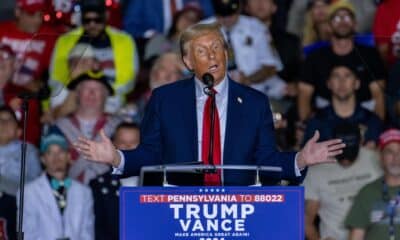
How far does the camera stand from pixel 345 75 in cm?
1192

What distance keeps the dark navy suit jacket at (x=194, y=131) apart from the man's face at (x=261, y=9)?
556cm

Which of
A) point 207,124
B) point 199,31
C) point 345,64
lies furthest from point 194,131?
point 345,64

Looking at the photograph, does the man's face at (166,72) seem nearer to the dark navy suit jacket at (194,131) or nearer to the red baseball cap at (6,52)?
the red baseball cap at (6,52)

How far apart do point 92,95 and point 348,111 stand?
6.76 feet

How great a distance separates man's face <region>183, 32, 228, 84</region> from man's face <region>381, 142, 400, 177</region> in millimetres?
3284

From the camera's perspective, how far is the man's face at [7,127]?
11.8 metres

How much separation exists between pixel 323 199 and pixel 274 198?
4249 millimetres

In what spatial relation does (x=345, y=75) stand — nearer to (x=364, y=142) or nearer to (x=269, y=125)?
(x=364, y=142)

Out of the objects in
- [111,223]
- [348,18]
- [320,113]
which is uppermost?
[348,18]

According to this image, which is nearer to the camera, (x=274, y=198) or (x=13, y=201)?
(x=274, y=198)

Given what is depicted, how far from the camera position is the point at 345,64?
1230cm

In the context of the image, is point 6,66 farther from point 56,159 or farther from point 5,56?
point 56,159

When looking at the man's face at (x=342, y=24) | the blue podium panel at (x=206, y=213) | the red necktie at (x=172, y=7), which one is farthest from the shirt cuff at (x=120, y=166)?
the red necktie at (x=172, y=7)

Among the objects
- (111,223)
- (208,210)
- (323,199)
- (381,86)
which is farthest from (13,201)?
(208,210)
